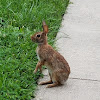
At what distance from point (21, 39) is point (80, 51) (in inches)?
42.3

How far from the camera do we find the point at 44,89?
15.1 feet

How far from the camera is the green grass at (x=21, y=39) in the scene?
14.4ft

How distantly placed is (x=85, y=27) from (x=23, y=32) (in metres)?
1.66

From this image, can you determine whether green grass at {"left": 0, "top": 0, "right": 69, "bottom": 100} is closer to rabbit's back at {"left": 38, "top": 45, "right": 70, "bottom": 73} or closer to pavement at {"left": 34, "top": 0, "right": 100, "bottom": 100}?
pavement at {"left": 34, "top": 0, "right": 100, "bottom": 100}

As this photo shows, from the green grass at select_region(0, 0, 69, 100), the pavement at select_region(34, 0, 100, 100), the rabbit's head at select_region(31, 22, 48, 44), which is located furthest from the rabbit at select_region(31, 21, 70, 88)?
the green grass at select_region(0, 0, 69, 100)

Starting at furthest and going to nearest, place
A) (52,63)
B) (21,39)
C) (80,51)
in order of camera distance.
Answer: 1. (80,51)
2. (21,39)
3. (52,63)

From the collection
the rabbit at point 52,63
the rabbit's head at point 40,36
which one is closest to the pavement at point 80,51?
the rabbit at point 52,63

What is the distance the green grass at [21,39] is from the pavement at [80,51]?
19 centimetres

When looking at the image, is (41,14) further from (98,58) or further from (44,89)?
(44,89)

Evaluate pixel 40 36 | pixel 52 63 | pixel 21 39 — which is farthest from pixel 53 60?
pixel 21 39

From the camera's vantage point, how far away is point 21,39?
571 centimetres

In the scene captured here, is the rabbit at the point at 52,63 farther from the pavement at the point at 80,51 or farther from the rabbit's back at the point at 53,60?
the pavement at the point at 80,51

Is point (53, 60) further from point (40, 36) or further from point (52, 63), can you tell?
point (40, 36)

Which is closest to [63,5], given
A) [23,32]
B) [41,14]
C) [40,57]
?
[41,14]
